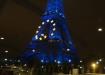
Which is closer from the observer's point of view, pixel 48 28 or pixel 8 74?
pixel 8 74

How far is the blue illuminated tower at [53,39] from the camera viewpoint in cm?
9756

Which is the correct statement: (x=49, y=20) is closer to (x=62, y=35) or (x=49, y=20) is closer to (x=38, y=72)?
(x=62, y=35)

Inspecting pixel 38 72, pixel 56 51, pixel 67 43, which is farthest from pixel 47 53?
pixel 38 72

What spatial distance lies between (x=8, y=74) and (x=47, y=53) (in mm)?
71663

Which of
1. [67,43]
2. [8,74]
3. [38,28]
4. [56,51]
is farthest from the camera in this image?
[38,28]

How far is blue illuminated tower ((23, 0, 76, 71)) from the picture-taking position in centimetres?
9756

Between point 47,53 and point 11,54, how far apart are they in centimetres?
1161

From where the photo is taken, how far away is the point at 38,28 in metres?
112

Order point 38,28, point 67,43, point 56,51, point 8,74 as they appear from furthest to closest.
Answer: point 38,28
point 67,43
point 56,51
point 8,74

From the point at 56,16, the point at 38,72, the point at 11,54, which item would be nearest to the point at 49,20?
the point at 56,16

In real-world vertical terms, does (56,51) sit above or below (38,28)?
below

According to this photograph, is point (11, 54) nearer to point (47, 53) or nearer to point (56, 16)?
point (47, 53)

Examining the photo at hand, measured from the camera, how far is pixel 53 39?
10031 centimetres

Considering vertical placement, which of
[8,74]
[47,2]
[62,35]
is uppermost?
[47,2]
